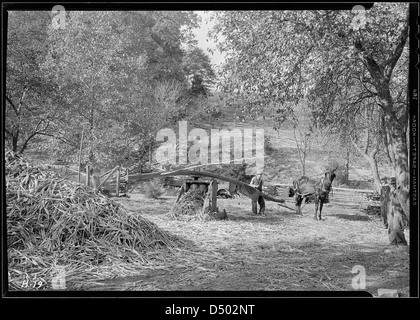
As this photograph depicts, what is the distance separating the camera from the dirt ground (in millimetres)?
4090

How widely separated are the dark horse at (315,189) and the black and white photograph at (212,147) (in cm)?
2

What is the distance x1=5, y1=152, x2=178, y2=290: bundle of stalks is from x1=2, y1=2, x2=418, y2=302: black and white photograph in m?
0.02

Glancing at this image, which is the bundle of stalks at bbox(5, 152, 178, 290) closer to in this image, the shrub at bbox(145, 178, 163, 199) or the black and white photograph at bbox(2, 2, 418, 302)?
the black and white photograph at bbox(2, 2, 418, 302)

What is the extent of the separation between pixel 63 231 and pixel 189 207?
164 centimetres

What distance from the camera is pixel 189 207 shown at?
558cm

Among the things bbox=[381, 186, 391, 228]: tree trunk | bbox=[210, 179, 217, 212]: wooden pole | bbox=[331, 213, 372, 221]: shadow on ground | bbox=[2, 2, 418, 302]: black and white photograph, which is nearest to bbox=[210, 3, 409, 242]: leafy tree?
bbox=[2, 2, 418, 302]: black and white photograph

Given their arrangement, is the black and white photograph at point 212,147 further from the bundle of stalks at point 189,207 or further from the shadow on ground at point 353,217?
the bundle of stalks at point 189,207

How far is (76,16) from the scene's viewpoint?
4.15m

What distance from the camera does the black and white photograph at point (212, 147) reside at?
4.09 m

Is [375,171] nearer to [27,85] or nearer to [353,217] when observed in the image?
[353,217]

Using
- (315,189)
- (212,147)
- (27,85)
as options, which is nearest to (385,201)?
(315,189)

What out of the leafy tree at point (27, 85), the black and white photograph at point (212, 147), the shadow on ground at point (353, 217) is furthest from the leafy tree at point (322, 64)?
the leafy tree at point (27, 85)
